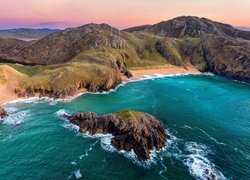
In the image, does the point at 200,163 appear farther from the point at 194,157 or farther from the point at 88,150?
the point at 88,150

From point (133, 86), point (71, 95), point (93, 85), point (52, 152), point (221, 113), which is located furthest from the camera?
point (133, 86)

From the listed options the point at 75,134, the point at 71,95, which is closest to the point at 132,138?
the point at 75,134

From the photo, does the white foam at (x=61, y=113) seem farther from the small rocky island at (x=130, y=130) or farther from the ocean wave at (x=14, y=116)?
the small rocky island at (x=130, y=130)

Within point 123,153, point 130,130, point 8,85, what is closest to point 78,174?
point 123,153

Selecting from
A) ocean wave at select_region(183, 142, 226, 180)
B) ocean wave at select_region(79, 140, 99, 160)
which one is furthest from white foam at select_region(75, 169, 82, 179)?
ocean wave at select_region(183, 142, 226, 180)

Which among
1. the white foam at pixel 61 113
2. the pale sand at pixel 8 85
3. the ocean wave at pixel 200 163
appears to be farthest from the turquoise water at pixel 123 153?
the pale sand at pixel 8 85

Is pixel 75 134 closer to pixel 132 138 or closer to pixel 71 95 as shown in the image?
pixel 132 138

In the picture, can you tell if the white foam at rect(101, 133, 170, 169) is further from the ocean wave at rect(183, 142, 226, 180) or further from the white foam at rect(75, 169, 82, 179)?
the white foam at rect(75, 169, 82, 179)
